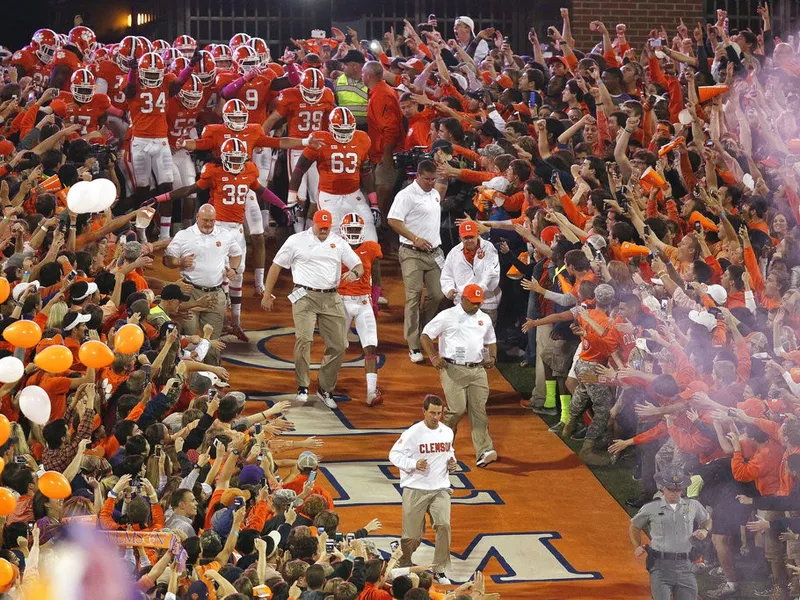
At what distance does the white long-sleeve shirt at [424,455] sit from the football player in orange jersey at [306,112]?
20.9ft

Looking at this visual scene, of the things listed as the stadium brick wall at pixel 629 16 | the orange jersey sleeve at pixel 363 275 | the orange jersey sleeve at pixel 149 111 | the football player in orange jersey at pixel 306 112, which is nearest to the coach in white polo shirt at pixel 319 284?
the orange jersey sleeve at pixel 363 275

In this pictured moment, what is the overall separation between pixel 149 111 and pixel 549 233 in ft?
17.7

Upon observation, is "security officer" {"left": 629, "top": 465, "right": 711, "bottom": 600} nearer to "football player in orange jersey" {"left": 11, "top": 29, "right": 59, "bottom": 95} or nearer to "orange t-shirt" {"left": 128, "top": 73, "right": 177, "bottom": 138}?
"orange t-shirt" {"left": 128, "top": 73, "right": 177, "bottom": 138}

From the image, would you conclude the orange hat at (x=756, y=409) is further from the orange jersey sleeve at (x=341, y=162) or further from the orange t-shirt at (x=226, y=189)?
the orange t-shirt at (x=226, y=189)

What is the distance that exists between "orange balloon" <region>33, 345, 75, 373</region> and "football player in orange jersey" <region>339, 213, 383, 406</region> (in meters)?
5.16

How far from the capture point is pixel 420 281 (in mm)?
15430

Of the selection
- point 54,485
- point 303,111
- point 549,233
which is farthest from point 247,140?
point 54,485

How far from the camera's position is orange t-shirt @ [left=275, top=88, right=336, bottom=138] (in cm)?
1752

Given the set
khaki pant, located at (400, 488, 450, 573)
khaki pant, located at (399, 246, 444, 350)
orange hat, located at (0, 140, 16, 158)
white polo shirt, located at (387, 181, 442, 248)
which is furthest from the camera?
orange hat, located at (0, 140, 16, 158)

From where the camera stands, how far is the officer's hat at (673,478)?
10.4 meters

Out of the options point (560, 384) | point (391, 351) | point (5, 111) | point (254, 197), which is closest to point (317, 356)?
point (391, 351)

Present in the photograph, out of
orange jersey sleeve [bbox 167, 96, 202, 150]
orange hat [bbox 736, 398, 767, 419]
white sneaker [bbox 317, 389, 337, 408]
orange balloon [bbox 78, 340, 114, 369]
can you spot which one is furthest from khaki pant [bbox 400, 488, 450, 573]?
orange jersey sleeve [bbox 167, 96, 202, 150]

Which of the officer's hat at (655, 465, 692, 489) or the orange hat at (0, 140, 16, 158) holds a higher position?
the orange hat at (0, 140, 16, 158)

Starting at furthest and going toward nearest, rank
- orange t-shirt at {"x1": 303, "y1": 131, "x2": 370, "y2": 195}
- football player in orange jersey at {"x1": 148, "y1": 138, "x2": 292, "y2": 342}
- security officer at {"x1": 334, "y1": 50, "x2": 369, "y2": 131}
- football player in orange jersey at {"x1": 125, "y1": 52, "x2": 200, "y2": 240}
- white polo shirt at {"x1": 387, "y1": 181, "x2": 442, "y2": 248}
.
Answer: security officer at {"x1": 334, "y1": 50, "x2": 369, "y2": 131} → football player in orange jersey at {"x1": 125, "y1": 52, "x2": 200, "y2": 240} → orange t-shirt at {"x1": 303, "y1": 131, "x2": 370, "y2": 195} → football player in orange jersey at {"x1": 148, "y1": 138, "x2": 292, "y2": 342} → white polo shirt at {"x1": 387, "y1": 181, "x2": 442, "y2": 248}
